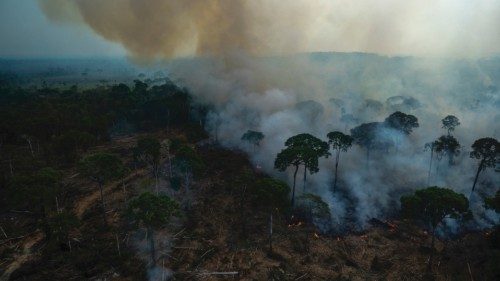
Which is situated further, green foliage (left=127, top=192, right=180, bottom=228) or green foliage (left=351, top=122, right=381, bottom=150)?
green foliage (left=351, top=122, right=381, bottom=150)

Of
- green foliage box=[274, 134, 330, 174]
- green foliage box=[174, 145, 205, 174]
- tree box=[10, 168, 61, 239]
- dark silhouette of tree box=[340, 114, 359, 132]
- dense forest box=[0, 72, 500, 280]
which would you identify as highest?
dark silhouette of tree box=[340, 114, 359, 132]

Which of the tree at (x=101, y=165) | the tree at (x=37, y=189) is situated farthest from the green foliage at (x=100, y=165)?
the tree at (x=37, y=189)

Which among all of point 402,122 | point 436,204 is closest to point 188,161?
point 436,204

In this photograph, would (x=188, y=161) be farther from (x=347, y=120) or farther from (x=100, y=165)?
(x=347, y=120)

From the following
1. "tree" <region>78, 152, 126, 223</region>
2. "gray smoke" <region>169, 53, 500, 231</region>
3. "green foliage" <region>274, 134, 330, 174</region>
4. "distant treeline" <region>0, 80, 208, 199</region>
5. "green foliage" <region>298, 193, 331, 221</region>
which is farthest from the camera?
"distant treeline" <region>0, 80, 208, 199</region>

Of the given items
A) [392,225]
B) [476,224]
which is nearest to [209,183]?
[392,225]

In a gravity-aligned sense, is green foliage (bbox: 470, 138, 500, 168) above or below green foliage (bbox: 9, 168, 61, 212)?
above

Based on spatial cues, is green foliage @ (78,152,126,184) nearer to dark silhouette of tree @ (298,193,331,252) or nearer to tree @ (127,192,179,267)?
tree @ (127,192,179,267)

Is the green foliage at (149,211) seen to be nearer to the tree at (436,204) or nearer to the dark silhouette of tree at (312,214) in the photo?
the dark silhouette of tree at (312,214)

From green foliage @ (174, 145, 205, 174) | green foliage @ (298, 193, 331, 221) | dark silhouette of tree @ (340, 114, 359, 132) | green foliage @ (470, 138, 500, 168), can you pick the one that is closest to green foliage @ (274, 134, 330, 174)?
green foliage @ (298, 193, 331, 221)
